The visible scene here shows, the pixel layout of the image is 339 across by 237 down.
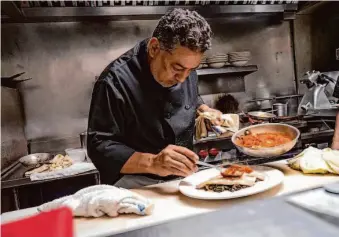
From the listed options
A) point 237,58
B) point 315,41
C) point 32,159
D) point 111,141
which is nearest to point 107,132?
point 111,141

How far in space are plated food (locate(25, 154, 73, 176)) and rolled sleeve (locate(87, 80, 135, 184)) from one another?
1068 mm

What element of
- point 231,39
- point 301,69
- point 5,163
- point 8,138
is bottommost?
point 5,163

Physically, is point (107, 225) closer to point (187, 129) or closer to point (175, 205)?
point (175, 205)

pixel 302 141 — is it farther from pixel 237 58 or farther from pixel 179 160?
pixel 179 160

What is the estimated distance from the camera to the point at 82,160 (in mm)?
2830

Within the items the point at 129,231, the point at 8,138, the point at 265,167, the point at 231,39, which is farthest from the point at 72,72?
the point at 129,231

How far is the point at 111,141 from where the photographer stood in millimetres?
1488

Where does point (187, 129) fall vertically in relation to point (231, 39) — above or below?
below

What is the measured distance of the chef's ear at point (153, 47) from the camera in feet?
4.98

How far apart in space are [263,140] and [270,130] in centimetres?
13

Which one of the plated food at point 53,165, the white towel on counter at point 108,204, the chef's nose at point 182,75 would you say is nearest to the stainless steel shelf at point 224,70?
the plated food at point 53,165

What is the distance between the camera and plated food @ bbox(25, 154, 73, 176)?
2489mm

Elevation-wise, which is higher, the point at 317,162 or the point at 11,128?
the point at 11,128

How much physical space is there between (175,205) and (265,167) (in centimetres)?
47
